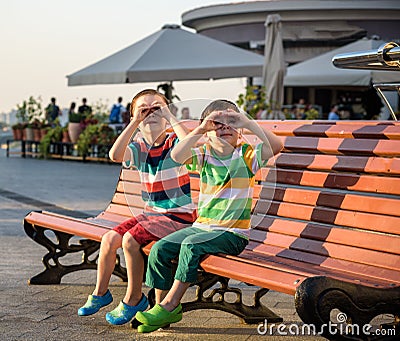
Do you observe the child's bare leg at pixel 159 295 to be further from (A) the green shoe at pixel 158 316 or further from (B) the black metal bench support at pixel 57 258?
(B) the black metal bench support at pixel 57 258

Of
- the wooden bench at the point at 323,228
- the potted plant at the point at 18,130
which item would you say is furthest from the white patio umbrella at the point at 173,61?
the wooden bench at the point at 323,228

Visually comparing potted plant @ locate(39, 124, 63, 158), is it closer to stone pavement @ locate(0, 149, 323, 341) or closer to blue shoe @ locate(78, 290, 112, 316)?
stone pavement @ locate(0, 149, 323, 341)

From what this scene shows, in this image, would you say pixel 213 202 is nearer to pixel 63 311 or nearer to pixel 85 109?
pixel 63 311

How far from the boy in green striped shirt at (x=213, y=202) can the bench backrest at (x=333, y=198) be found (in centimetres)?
28

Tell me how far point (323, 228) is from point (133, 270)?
3.02 feet

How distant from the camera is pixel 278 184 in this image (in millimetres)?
4820

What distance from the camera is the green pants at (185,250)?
415cm

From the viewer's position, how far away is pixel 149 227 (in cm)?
454

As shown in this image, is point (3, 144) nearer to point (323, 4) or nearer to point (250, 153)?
point (323, 4)

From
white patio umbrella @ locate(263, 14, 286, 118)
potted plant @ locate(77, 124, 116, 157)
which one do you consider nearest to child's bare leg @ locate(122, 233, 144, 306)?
white patio umbrella @ locate(263, 14, 286, 118)

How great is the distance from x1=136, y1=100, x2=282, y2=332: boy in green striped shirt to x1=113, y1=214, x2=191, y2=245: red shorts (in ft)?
0.56

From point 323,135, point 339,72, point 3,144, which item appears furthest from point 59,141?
point 323,135

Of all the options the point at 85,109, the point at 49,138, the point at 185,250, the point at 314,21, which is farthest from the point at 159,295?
the point at 314,21

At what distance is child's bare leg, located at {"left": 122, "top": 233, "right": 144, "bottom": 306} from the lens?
14.6 feet
